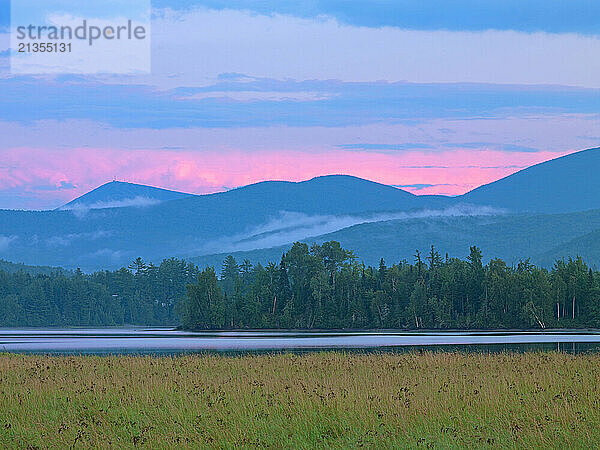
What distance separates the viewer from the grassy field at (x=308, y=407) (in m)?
24.5

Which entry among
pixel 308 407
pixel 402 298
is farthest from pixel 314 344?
pixel 402 298

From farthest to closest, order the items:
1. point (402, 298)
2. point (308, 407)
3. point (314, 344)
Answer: point (402, 298), point (314, 344), point (308, 407)

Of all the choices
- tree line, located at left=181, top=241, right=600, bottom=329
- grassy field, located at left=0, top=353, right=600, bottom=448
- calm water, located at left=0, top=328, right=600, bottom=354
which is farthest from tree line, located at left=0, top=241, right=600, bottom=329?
grassy field, located at left=0, top=353, right=600, bottom=448

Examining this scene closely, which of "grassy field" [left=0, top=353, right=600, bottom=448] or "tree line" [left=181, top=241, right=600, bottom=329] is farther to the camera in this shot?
"tree line" [left=181, top=241, right=600, bottom=329]

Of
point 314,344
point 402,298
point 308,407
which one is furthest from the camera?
point 402,298

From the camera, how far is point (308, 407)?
2864 centimetres

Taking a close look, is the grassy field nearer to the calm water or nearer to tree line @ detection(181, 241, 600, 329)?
the calm water

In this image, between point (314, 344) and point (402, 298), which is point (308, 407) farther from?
point (402, 298)

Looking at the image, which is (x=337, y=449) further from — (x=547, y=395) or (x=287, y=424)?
(x=547, y=395)

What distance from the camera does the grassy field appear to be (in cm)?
2455

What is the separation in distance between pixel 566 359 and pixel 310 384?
1658cm

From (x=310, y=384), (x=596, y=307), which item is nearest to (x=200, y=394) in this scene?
(x=310, y=384)

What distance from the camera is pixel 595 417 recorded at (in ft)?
84.9

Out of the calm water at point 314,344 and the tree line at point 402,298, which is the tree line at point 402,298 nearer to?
the tree line at point 402,298
